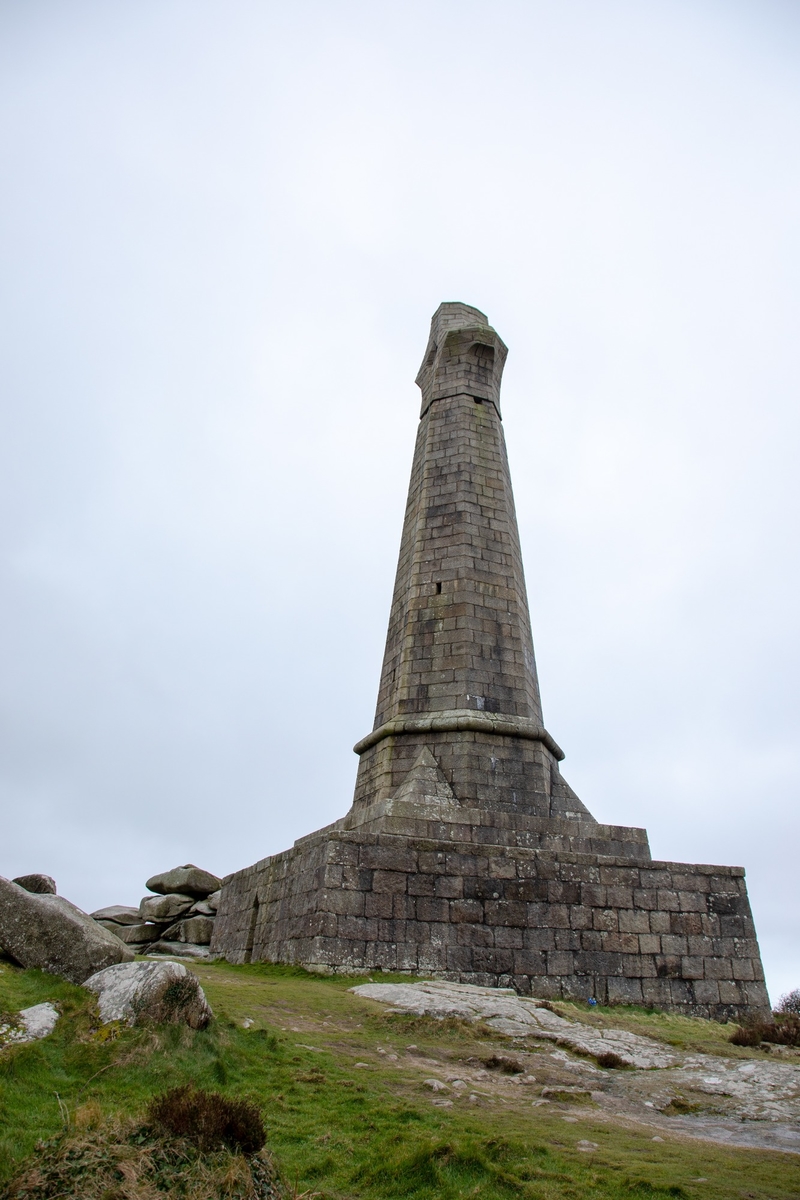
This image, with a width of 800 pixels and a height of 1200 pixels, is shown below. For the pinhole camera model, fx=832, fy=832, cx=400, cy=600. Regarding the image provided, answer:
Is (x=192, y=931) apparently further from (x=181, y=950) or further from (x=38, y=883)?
(x=38, y=883)

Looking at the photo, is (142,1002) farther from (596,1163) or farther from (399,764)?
(399,764)

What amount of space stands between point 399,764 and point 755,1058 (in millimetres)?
6309

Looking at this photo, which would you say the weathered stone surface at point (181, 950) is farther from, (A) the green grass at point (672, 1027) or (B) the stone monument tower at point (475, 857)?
(A) the green grass at point (672, 1027)

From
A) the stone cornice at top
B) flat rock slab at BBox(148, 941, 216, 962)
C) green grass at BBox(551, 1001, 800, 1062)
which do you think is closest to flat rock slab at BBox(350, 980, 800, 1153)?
green grass at BBox(551, 1001, 800, 1062)

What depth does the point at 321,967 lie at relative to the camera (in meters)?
9.77

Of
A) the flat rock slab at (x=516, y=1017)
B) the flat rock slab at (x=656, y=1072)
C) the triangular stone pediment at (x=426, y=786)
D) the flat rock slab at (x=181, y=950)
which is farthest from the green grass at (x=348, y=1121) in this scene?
the flat rock slab at (x=181, y=950)

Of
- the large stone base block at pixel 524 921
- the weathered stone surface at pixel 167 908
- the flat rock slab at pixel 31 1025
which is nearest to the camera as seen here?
the flat rock slab at pixel 31 1025

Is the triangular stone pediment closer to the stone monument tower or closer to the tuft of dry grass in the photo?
the stone monument tower

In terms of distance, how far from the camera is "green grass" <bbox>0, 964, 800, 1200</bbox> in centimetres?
417

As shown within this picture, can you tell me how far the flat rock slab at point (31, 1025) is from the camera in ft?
15.9

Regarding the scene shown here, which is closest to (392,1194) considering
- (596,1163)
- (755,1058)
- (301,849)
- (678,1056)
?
(596,1163)

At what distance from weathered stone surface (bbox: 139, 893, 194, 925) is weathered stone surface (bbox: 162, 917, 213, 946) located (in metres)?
0.55

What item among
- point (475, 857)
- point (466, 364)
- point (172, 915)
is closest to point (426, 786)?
point (475, 857)

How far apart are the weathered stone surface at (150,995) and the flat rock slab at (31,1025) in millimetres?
301
